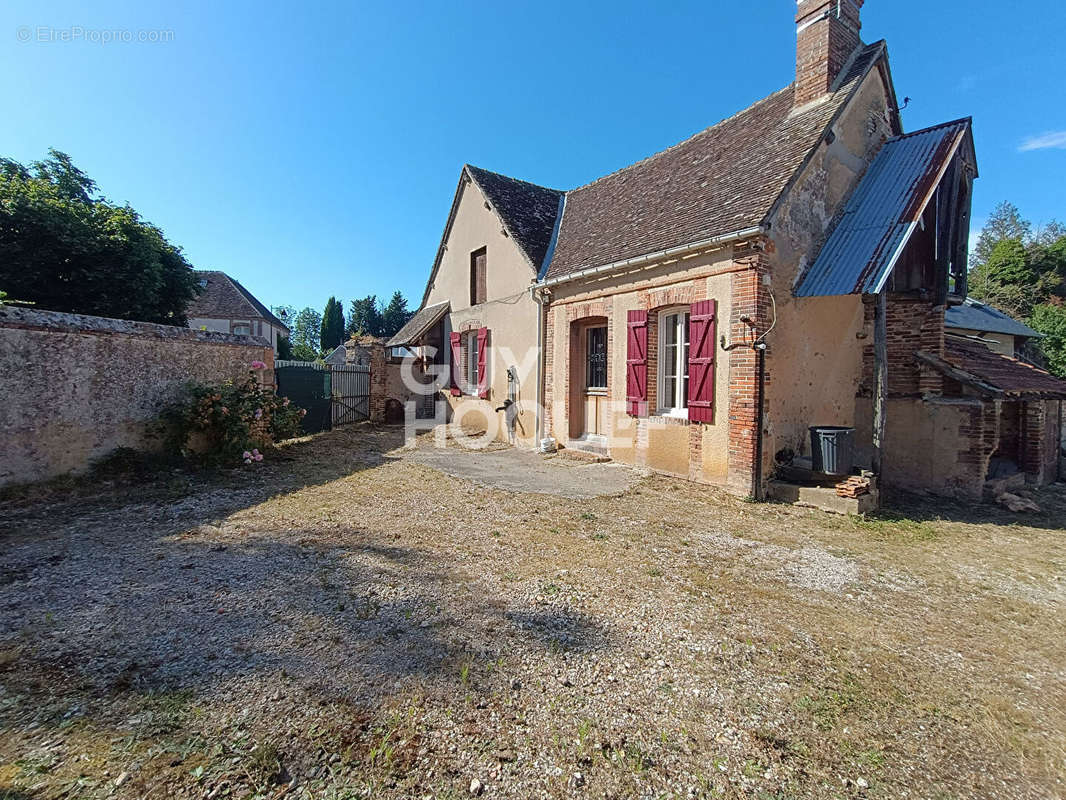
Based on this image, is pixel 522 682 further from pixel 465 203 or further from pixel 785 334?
pixel 465 203

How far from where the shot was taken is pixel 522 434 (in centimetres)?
1080

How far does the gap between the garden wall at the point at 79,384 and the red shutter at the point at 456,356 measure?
6.16 metres

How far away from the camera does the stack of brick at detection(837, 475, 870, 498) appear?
5945 mm

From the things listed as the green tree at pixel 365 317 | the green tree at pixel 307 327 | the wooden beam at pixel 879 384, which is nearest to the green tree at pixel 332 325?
the green tree at pixel 365 317

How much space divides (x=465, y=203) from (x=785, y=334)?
9436mm

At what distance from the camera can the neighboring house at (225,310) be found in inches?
1265

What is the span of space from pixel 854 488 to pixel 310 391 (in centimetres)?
1182

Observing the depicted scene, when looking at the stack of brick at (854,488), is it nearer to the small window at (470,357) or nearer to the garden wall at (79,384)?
the small window at (470,357)

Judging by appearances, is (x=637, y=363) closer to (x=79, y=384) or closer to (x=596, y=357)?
(x=596, y=357)

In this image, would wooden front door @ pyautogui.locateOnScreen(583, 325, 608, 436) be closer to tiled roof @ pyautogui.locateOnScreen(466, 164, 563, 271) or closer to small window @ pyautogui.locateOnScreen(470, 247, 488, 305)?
tiled roof @ pyautogui.locateOnScreen(466, 164, 563, 271)

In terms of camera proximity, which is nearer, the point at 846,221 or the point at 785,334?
the point at 785,334

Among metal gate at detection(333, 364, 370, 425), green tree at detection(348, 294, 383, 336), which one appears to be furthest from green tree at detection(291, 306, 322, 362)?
metal gate at detection(333, 364, 370, 425)

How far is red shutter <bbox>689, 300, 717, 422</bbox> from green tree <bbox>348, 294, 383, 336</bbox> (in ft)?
168

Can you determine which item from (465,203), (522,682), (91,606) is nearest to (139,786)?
(522,682)
